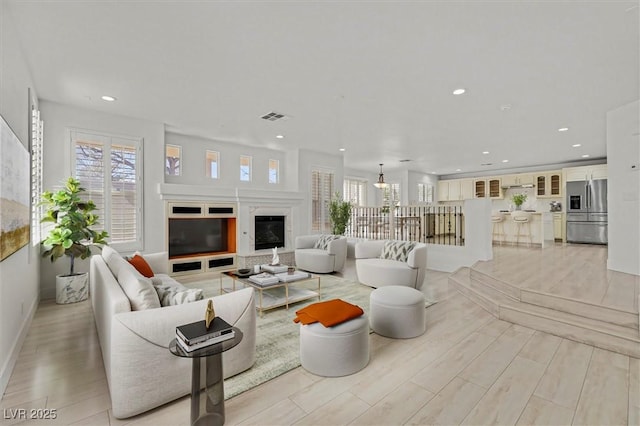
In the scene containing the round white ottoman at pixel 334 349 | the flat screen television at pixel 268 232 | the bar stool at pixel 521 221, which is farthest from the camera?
the bar stool at pixel 521 221

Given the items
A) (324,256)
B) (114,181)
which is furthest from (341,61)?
(114,181)

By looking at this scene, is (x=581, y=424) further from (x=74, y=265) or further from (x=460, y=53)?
(x=74, y=265)

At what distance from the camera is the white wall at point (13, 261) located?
2.25m

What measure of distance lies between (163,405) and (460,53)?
4.01m

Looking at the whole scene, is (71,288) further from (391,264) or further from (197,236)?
(391,264)

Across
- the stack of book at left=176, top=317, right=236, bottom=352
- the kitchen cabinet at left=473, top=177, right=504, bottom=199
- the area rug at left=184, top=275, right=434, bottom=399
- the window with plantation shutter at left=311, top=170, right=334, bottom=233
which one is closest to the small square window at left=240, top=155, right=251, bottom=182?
the window with plantation shutter at left=311, top=170, right=334, bottom=233

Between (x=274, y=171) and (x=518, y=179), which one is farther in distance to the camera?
(x=518, y=179)

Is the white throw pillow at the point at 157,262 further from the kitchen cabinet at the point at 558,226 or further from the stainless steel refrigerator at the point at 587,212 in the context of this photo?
the kitchen cabinet at the point at 558,226

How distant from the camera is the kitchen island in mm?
7957

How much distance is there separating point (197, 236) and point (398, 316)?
4714 mm

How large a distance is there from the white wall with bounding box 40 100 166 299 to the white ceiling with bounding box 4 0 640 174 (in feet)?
0.97

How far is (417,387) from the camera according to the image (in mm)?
2154

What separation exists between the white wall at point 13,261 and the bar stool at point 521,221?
32.2 feet

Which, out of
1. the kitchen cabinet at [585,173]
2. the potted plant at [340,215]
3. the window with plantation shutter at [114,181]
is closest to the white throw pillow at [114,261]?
the window with plantation shutter at [114,181]
